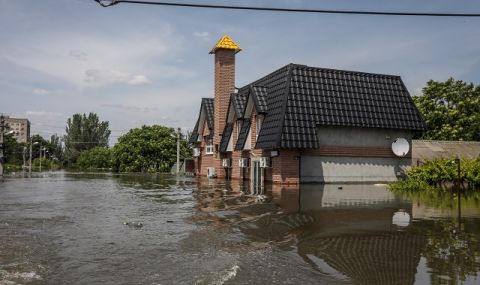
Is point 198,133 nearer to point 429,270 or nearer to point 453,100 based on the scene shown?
point 453,100

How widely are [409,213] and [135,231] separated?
6830 mm

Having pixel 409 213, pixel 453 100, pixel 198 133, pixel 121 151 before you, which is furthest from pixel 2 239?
pixel 121 151

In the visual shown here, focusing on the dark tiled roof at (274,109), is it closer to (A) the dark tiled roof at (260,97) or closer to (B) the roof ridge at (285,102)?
(B) the roof ridge at (285,102)

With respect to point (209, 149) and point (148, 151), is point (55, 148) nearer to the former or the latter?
point (148, 151)

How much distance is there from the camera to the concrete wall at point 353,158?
22828 millimetres

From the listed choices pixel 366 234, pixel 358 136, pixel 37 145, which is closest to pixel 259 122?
pixel 358 136

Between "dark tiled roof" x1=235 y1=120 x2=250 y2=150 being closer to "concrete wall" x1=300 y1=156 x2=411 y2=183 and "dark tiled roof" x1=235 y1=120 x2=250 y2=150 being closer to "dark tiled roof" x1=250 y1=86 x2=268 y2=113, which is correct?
"dark tiled roof" x1=250 y1=86 x2=268 y2=113

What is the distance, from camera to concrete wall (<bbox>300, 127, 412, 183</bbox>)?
22828 mm

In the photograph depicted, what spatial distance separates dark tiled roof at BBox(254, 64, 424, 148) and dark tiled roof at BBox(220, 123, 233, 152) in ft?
16.5

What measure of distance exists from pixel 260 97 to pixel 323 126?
13.3ft

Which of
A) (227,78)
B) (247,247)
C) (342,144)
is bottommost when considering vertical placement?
(247,247)

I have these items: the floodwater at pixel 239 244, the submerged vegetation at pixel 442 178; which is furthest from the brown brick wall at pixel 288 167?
the floodwater at pixel 239 244

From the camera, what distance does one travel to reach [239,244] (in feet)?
24.2

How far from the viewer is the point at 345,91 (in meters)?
24.2
